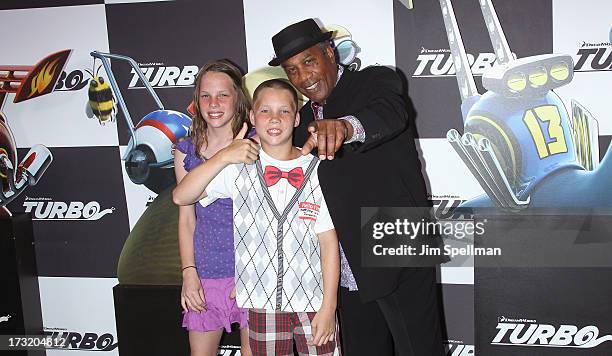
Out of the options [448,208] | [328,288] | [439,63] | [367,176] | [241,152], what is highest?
[439,63]

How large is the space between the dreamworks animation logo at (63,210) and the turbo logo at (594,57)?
207 cm

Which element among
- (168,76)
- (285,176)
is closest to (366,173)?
(285,176)

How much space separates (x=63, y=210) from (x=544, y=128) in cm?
214

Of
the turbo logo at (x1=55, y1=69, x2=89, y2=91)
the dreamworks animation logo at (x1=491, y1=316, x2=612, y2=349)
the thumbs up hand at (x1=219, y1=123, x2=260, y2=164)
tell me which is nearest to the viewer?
the thumbs up hand at (x1=219, y1=123, x2=260, y2=164)

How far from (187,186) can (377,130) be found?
581 millimetres

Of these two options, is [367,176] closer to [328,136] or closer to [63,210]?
[328,136]

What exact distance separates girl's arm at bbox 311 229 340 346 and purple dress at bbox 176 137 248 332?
0.33 metres

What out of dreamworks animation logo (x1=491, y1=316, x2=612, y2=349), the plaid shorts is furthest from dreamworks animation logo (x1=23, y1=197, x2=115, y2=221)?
dreamworks animation logo (x1=491, y1=316, x2=612, y2=349)

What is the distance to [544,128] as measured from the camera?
252 cm

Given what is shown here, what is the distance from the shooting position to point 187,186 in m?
1.88

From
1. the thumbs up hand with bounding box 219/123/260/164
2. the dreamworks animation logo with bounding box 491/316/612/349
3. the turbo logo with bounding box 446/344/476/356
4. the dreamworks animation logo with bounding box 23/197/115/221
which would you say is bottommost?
the turbo logo with bounding box 446/344/476/356

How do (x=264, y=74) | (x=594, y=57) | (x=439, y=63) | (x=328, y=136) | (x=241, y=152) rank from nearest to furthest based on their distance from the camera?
(x=328, y=136) < (x=241, y=152) < (x=594, y=57) < (x=439, y=63) < (x=264, y=74)

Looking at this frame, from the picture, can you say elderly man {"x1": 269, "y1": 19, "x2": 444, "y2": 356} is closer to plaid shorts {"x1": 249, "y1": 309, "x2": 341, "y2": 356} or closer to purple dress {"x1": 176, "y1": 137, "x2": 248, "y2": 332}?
plaid shorts {"x1": 249, "y1": 309, "x2": 341, "y2": 356}

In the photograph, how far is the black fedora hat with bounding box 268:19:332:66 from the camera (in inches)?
75.4
